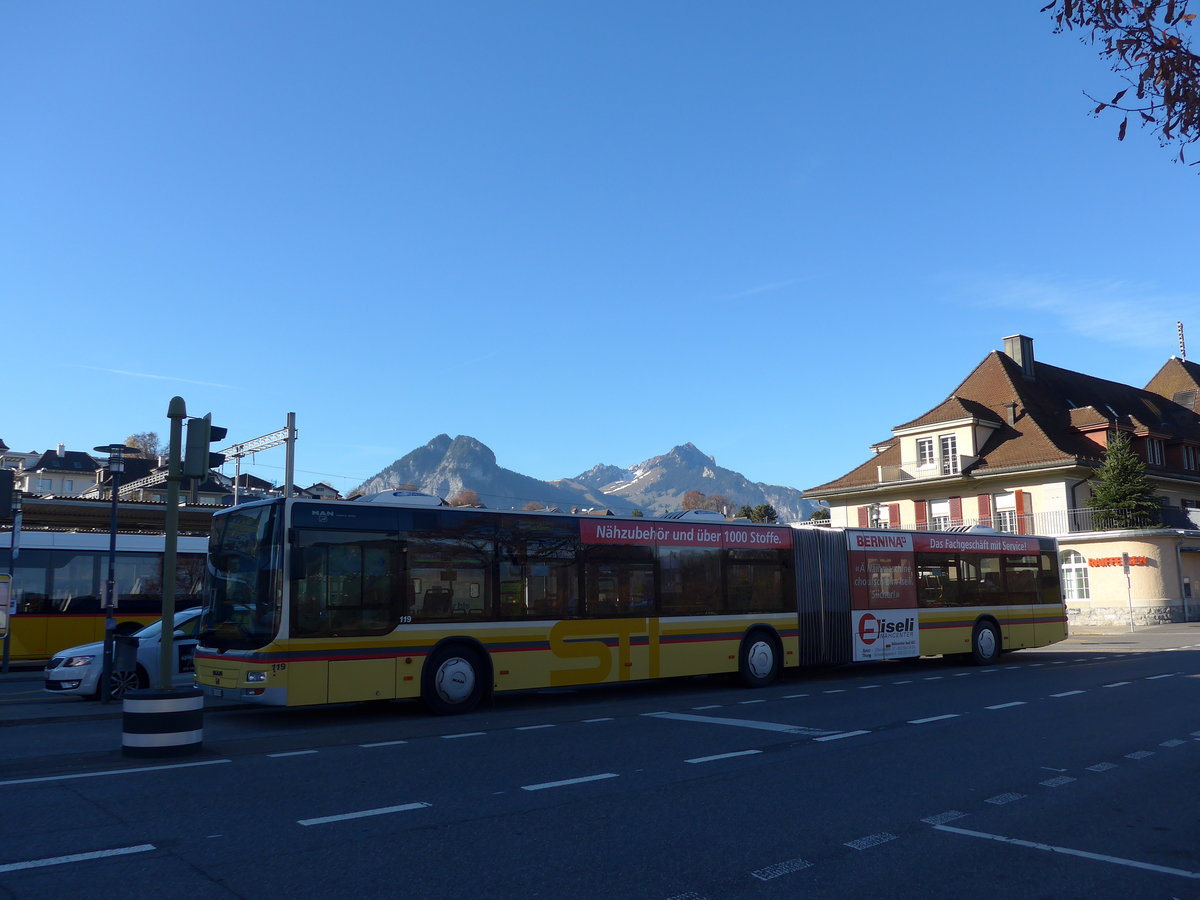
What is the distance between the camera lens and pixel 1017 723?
40.4 ft

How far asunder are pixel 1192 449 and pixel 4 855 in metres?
58.0

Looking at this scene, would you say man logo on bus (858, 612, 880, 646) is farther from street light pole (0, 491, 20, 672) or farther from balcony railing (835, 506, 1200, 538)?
balcony railing (835, 506, 1200, 538)

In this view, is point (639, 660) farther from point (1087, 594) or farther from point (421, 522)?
point (1087, 594)

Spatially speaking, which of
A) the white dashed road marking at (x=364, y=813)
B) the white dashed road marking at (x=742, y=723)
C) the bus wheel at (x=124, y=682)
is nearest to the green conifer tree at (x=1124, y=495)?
the white dashed road marking at (x=742, y=723)

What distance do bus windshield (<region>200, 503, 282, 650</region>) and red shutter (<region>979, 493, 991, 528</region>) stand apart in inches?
1610

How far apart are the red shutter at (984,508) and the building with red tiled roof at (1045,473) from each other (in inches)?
1.9

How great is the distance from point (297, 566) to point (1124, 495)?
40867 mm

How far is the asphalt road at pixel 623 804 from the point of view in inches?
230

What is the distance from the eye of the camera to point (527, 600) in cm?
1471

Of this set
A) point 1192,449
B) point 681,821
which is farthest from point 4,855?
point 1192,449

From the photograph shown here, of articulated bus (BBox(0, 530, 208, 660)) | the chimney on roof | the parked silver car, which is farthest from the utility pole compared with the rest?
the chimney on roof

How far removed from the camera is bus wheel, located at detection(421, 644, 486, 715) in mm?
13539

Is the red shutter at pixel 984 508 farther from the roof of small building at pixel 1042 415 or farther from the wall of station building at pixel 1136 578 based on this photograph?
the wall of station building at pixel 1136 578

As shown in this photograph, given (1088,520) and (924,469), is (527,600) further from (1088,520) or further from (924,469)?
(924,469)
